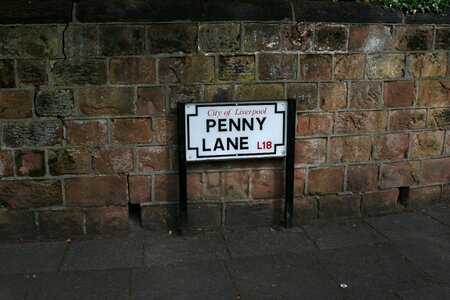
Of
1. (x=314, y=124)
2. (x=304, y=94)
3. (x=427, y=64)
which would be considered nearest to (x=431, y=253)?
(x=314, y=124)

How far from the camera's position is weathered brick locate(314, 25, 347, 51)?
4.29m

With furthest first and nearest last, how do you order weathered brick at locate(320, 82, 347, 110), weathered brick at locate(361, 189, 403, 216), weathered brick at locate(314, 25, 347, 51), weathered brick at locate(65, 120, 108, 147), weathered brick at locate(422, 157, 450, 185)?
1. weathered brick at locate(422, 157, 450, 185)
2. weathered brick at locate(361, 189, 403, 216)
3. weathered brick at locate(320, 82, 347, 110)
4. weathered brick at locate(314, 25, 347, 51)
5. weathered brick at locate(65, 120, 108, 147)

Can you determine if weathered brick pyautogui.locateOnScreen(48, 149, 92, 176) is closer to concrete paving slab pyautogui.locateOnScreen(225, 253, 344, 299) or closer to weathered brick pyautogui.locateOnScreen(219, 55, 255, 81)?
weathered brick pyautogui.locateOnScreen(219, 55, 255, 81)

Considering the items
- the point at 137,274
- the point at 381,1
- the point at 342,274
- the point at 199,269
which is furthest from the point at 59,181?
the point at 381,1

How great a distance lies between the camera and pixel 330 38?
4316 mm

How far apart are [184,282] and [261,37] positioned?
2.09 metres

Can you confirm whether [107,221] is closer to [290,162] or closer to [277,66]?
[290,162]

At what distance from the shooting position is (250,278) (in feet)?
11.8

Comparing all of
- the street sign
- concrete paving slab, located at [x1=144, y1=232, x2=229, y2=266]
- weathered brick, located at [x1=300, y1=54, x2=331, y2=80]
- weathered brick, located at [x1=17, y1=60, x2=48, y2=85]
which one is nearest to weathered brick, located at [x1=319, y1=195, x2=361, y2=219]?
the street sign

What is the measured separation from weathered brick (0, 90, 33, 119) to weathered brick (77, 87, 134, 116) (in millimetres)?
404

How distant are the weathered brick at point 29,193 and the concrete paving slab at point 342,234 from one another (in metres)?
2.24

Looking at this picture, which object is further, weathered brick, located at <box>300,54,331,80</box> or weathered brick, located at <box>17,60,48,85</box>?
weathered brick, located at <box>300,54,331,80</box>

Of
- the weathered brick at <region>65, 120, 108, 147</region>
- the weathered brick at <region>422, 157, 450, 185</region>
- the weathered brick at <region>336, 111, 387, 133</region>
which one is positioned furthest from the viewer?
the weathered brick at <region>422, 157, 450, 185</region>

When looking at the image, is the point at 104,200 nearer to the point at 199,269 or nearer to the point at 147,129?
the point at 147,129
